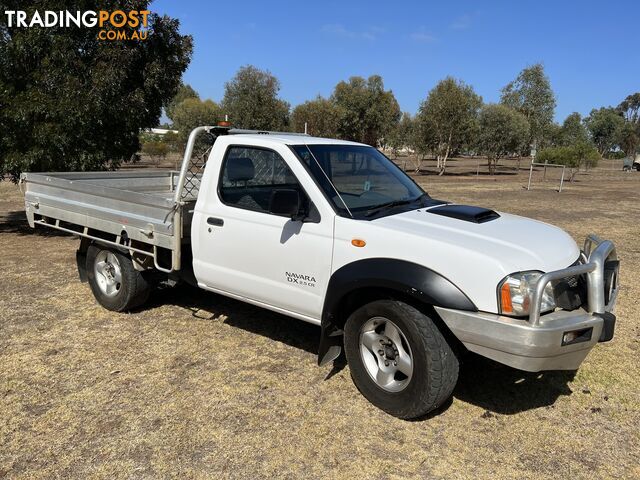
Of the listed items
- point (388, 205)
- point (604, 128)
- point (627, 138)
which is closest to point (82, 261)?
point (388, 205)

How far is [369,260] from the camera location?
359 centimetres

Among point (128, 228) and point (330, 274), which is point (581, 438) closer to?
point (330, 274)

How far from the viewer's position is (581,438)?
3475mm

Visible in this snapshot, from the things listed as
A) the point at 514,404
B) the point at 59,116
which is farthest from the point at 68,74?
the point at 514,404

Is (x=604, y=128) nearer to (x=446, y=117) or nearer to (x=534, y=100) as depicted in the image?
(x=534, y=100)

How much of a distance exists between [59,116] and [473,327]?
829cm

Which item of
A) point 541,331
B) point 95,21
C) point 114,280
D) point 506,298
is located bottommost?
point 114,280

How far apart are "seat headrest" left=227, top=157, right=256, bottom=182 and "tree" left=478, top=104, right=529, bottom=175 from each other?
3701cm

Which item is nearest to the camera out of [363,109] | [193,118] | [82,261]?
[82,261]

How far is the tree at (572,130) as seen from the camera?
5808 centimetres

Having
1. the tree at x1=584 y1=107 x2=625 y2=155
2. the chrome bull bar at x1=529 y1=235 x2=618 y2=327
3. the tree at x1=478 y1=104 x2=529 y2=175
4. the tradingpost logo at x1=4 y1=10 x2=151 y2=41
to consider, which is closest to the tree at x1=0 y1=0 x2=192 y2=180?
the tradingpost logo at x1=4 y1=10 x2=151 y2=41

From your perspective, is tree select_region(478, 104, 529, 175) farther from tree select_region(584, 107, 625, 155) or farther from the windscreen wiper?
tree select_region(584, 107, 625, 155)

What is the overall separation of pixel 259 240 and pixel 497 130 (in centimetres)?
3823

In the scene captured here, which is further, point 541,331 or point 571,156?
point 571,156
